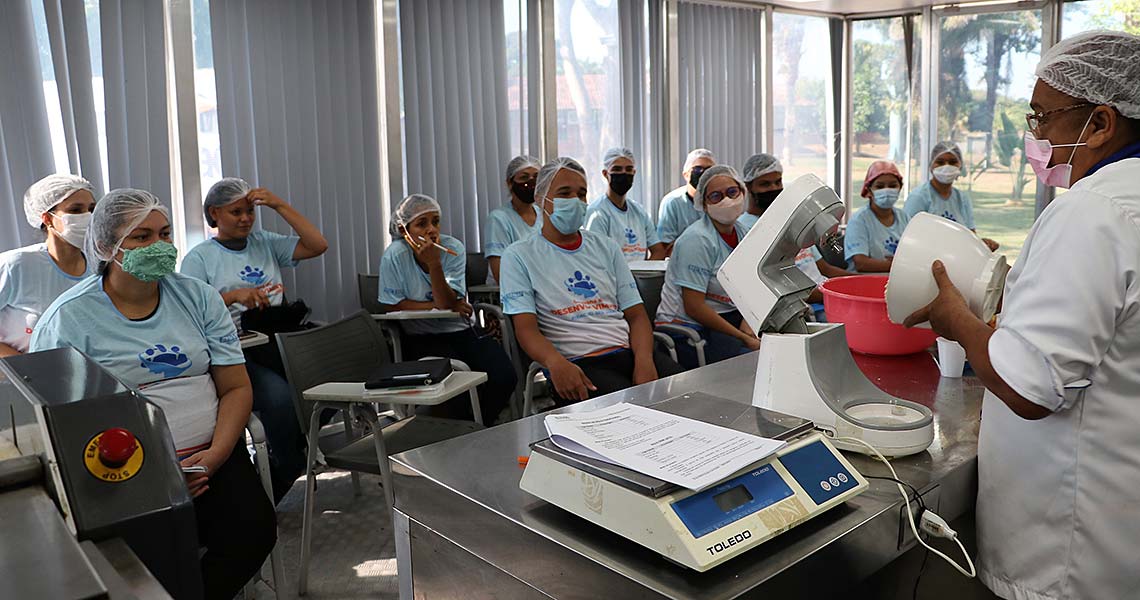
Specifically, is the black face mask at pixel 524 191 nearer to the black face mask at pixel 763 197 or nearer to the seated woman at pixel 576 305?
the black face mask at pixel 763 197

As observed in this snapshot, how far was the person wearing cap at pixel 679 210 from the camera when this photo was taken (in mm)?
5742

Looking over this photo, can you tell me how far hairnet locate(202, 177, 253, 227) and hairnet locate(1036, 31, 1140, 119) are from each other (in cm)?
327

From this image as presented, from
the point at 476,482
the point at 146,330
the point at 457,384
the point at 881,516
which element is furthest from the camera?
the point at 457,384

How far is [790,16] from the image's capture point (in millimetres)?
7344

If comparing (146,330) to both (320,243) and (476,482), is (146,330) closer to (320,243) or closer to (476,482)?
(476,482)

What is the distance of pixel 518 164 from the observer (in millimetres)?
4977

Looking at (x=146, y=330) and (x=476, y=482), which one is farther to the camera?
(x=146, y=330)

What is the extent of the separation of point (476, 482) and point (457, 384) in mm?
1258

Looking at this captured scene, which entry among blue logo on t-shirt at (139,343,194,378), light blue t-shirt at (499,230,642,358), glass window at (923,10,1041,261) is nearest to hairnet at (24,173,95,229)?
blue logo on t-shirt at (139,343,194,378)

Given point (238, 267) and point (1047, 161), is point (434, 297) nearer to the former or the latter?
point (238, 267)

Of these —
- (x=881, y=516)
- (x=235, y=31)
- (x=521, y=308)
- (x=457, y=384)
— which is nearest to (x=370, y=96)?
(x=235, y=31)

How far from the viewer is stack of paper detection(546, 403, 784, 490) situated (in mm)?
1098

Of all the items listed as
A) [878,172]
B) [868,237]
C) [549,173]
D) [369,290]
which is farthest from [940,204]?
[369,290]

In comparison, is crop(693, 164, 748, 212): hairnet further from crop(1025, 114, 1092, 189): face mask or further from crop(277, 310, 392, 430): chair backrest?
crop(1025, 114, 1092, 189): face mask
